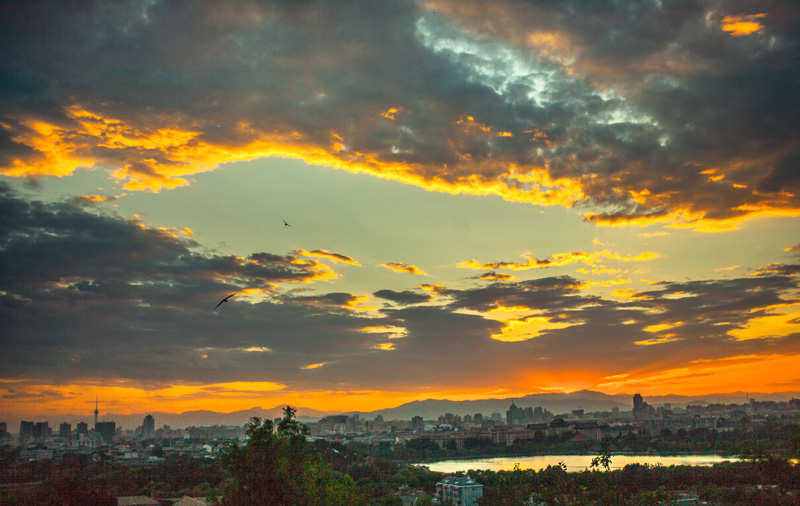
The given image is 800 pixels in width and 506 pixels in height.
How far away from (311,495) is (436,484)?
3276 centimetres

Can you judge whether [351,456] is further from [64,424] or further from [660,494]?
[64,424]

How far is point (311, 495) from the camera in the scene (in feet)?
52.5

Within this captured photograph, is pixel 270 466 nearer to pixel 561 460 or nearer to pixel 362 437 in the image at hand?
pixel 561 460

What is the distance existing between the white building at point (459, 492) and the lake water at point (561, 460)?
23327mm

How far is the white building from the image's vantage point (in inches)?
1585

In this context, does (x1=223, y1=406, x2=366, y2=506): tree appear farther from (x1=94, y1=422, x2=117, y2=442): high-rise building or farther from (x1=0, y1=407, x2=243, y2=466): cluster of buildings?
(x1=94, y1=422, x2=117, y2=442): high-rise building

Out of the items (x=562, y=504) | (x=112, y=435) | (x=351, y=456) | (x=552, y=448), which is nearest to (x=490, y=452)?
(x=552, y=448)

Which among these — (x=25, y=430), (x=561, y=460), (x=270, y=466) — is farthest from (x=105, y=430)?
(x=270, y=466)

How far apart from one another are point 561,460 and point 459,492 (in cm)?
5176

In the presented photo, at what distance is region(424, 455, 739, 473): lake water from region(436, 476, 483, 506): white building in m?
23.3

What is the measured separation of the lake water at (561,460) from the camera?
69188 mm

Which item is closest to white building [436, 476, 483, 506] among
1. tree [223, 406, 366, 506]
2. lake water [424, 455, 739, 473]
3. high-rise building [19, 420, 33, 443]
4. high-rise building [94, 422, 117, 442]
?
lake water [424, 455, 739, 473]

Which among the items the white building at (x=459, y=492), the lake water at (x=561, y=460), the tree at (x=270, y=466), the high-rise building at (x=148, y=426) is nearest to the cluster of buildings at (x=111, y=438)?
the high-rise building at (x=148, y=426)

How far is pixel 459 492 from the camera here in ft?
136
